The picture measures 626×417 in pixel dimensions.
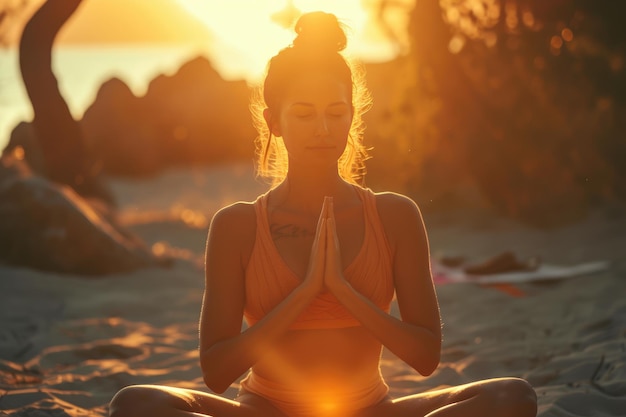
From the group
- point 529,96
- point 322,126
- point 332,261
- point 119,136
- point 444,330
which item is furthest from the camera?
point 119,136

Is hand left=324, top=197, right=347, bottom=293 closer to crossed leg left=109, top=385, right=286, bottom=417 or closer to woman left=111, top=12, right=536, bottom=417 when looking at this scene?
woman left=111, top=12, right=536, bottom=417

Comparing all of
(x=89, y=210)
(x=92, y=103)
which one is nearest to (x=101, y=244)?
(x=89, y=210)

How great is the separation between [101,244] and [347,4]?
14.4 feet

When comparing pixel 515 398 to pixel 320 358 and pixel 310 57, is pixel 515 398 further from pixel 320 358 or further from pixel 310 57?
pixel 310 57

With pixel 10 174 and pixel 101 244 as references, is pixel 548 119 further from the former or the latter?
pixel 10 174

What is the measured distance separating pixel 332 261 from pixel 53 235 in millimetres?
5828

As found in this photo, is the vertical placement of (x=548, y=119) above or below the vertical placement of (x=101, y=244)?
above

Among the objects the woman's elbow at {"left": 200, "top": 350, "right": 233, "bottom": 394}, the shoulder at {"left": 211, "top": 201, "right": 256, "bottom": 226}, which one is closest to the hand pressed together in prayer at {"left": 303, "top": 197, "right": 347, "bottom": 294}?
the shoulder at {"left": 211, "top": 201, "right": 256, "bottom": 226}

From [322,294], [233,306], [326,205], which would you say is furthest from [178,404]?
[326,205]

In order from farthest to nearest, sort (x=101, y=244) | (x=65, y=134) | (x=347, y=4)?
(x=65, y=134), (x=101, y=244), (x=347, y=4)

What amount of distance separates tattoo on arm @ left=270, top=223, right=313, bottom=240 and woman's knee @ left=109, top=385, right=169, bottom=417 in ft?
2.46

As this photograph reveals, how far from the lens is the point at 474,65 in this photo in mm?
11180

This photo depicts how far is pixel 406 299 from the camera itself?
3.39m

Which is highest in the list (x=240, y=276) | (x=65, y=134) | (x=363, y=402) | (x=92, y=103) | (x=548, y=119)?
(x=92, y=103)
